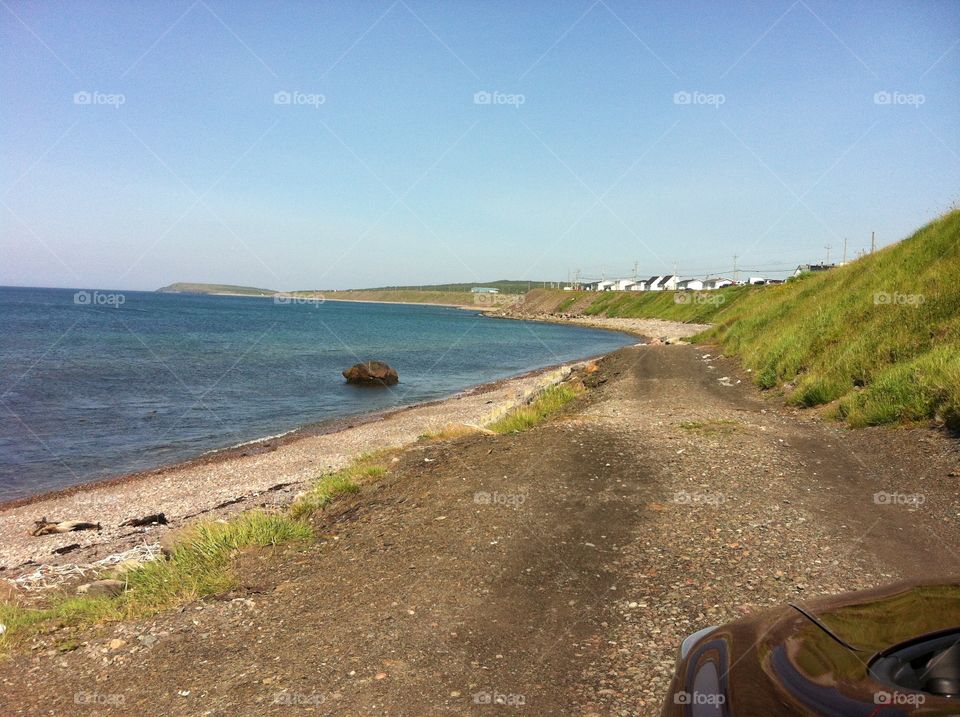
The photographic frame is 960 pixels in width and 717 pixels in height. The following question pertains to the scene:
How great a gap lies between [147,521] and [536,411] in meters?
10.2

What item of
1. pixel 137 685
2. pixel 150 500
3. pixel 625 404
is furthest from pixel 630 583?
pixel 150 500

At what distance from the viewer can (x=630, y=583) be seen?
6.12 m

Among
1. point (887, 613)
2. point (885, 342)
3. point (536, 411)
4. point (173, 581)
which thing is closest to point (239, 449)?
point (536, 411)

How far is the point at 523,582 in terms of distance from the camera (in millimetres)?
6289

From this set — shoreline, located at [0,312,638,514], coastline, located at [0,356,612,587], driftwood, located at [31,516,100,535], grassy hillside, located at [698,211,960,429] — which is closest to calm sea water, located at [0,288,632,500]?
shoreline, located at [0,312,638,514]

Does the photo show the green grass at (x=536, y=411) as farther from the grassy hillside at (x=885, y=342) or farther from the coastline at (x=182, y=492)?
the grassy hillside at (x=885, y=342)

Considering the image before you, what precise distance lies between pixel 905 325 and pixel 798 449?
616cm

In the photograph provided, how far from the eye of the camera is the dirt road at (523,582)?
477 centimetres

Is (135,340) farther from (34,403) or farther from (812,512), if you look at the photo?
(812,512)

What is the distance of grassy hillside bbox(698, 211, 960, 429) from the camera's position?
37.7ft

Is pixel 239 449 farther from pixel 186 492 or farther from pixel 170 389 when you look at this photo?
pixel 170 389

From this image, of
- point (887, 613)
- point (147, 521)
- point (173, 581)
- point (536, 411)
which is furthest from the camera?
point (536, 411)

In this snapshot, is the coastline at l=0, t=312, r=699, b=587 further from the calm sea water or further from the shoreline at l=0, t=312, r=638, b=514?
the calm sea water

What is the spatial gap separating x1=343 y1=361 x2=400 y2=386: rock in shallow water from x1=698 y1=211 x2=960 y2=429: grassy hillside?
23.4 m
